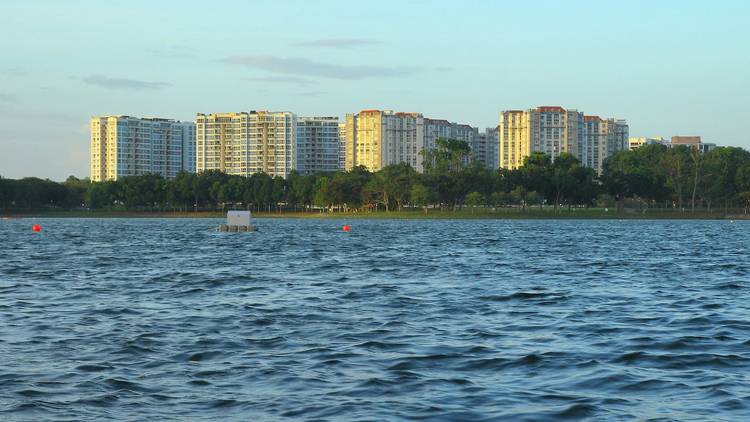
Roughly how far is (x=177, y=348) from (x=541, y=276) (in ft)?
96.0

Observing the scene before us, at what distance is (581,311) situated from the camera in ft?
108

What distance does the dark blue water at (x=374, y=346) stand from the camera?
58.8 ft

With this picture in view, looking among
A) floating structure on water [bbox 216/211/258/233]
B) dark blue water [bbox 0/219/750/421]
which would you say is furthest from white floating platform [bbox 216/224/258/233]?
dark blue water [bbox 0/219/750/421]

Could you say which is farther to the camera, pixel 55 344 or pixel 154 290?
pixel 154 290

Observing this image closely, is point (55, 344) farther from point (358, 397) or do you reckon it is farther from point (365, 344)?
point (358, 397)

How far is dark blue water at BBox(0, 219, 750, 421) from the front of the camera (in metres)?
17.9

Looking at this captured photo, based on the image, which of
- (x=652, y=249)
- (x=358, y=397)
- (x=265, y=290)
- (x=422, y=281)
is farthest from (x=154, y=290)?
(x=652, y=249)

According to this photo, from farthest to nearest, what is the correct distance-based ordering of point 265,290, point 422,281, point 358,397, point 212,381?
point 422,281, point 265,290, point 212,381, point 358,397

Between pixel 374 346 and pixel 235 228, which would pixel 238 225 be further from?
pixel 374 346

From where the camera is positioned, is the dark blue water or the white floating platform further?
the white floating platform

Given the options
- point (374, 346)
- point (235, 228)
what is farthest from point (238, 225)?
point (374, 346)

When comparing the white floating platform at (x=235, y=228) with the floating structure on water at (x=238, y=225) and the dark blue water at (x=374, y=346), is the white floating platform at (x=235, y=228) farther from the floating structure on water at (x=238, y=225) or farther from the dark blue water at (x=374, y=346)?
the dark blue water at (x=374, y=346)

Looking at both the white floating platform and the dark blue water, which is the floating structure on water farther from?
the dark blue water

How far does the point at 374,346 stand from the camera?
24.9m
